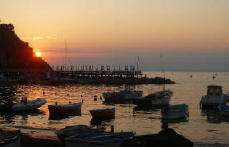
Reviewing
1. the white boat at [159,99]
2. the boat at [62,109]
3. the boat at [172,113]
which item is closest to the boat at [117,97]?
the white boat at [159,99]

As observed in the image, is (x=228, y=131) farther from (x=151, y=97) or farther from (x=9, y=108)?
(x=9, y=108)

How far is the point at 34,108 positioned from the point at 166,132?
123 ft

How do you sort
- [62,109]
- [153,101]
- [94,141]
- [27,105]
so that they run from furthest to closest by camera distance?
[153,101] → [27,105] → [62,109] → [94,141]

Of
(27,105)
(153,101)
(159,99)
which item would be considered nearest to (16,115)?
(27,105)

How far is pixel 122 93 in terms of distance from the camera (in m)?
72.4

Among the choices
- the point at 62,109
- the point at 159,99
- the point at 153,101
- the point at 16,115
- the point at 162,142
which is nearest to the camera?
the point at 162,142

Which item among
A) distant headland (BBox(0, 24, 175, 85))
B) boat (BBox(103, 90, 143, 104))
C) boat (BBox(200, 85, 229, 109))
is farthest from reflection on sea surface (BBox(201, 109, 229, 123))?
distant headland (BBox(0, 24, 175, 85))

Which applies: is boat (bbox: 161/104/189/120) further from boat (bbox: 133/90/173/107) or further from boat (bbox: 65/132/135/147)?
boat (bbox: 65/132/135/147)

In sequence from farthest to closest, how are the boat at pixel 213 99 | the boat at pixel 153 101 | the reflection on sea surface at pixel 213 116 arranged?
1. the boat at pixel 153 101
2. the boat at pixel 213 99
3. the reflection on sea surface at pixel 213 116

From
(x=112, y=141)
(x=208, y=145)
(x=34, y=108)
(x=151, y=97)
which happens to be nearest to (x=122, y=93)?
(x=151, y=97)

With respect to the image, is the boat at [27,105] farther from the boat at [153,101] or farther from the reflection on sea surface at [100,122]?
the boat at [153,101]

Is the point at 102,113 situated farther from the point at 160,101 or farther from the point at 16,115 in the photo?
the point at 160,101

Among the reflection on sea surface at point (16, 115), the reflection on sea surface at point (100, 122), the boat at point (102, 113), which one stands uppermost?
the boat at point (102, 113)

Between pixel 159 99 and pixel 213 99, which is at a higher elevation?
pixel 213 99
